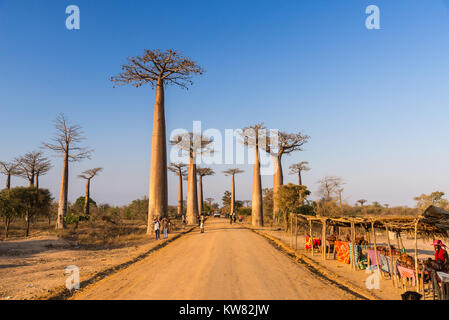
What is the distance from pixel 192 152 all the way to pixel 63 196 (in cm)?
1274

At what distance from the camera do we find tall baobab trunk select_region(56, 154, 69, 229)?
19.9 meters

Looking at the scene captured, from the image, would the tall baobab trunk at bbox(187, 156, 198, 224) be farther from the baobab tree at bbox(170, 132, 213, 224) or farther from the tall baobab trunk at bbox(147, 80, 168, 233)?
the tall baobab trunk at bbox(147, 80, 168, 233)

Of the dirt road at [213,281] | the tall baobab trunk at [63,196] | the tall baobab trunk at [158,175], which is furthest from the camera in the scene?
the tall baobab trunk at [63,196]

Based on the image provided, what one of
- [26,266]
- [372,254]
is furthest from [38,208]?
[372,254]

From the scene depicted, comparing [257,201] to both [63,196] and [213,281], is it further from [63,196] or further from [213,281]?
[213,281]

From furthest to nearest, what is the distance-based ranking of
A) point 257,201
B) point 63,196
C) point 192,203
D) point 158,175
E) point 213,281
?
point 192,203 → point 257,201 → point 63,196 → point 158,175 → point 213,281

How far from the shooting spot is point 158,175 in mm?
17484

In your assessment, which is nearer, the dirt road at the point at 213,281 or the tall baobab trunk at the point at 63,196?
the dirt road at the point at 213,281

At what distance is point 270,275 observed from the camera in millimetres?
6746

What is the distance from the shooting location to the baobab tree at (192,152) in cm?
2818

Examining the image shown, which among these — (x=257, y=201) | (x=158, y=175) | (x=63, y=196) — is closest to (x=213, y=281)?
(x=158, y=175)

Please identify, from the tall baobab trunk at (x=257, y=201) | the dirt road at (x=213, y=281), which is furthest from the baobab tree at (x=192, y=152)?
the dirt road at (x=213, y=281)

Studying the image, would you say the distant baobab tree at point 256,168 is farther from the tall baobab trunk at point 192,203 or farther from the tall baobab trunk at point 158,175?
the tall baobab trunk at point 158,175

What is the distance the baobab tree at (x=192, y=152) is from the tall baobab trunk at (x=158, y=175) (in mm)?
10545
